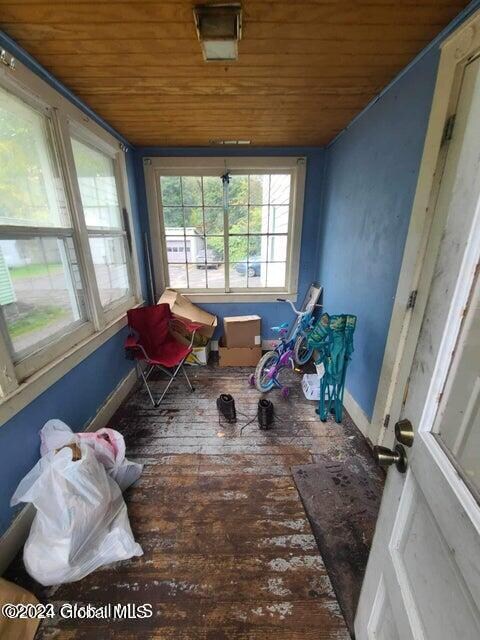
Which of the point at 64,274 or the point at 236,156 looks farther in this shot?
the point at 236,156

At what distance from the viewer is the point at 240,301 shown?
326cm

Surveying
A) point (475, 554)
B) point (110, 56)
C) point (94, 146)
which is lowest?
point (475, 554)

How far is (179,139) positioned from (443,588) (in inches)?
125

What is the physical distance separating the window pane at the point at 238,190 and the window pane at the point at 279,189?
0.29m

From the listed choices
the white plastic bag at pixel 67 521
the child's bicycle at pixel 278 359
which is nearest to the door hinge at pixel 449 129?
the child's bicycle at pixel 278 359

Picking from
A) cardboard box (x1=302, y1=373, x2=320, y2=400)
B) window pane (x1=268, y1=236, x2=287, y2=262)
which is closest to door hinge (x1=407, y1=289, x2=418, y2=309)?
cardboard box (x1=302, y1=373, x2=320, y2=400)

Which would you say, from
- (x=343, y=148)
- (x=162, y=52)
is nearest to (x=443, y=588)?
(x=162, y=52)

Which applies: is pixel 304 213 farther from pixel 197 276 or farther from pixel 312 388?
pixel 312 388

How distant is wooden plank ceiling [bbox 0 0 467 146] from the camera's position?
108 cm

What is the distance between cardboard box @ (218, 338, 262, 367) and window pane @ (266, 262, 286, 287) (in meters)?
0.85

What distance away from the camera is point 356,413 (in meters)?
2.06

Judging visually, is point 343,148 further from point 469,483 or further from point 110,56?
point 469,483

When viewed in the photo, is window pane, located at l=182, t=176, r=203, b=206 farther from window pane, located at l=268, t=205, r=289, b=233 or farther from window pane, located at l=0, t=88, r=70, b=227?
window pane, located at l=0, t=88, r=70, b=227

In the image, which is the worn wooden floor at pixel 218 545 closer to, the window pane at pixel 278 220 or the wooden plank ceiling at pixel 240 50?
the window pane at pixel 278 220
